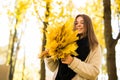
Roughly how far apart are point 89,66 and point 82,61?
3.6 inches

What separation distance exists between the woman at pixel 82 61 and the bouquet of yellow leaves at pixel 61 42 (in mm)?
55

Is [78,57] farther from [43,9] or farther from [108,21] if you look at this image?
[43,9]

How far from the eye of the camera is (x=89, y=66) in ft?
7.28

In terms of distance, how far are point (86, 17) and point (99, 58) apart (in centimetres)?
42

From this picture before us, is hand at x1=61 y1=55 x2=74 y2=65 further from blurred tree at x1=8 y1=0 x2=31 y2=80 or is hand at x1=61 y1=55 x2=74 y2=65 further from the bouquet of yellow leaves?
blurred tree at x1=8 y1=0 x2=31 y2=80

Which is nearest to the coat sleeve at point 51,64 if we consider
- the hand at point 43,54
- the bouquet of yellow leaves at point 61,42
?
the hand at point 43,54

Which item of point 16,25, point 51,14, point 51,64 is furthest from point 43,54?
point 16,25

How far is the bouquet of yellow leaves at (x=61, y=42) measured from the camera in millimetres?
2115

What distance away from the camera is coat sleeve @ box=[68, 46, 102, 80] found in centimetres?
217

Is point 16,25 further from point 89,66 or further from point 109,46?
point 89,66

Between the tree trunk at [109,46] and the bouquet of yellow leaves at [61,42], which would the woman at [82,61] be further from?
the tree trunk at [109,46]

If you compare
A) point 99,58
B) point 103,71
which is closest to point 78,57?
point 99,58

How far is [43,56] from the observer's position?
7.52ft

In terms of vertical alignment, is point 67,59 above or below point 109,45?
above
